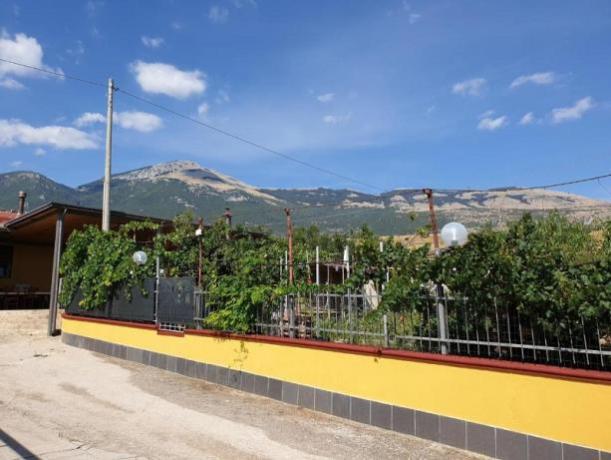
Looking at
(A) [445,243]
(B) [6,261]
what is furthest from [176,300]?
(B) [6,261]

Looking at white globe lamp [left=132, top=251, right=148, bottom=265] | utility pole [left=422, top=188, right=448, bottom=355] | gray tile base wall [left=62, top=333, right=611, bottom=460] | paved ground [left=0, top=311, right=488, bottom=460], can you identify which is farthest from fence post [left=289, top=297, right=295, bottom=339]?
white globe lamp [left=132, top=251, right=148, bottom=265]

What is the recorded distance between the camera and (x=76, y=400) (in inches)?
271

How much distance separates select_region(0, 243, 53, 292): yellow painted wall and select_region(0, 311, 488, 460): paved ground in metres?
12.4

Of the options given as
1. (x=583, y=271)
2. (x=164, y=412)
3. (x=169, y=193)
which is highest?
(x=169, y=193)

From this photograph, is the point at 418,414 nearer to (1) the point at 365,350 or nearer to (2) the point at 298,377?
(1) the point at 365,350

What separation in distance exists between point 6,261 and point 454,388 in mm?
19961

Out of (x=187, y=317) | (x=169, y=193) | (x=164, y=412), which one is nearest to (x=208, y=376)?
(x=187, y=317)

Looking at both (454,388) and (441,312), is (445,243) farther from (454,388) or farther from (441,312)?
(454,388)

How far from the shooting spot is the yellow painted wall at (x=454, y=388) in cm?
425

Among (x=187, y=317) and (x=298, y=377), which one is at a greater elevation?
(x=187, y=317)

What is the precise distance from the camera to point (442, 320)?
5.44m

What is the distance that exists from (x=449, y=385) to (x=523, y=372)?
83cm

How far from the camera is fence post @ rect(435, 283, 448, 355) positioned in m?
5.38

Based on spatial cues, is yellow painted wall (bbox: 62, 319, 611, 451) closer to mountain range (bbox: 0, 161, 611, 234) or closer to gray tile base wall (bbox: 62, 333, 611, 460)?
gray tile base wall (bbox: 62, 333, 611, 460)
